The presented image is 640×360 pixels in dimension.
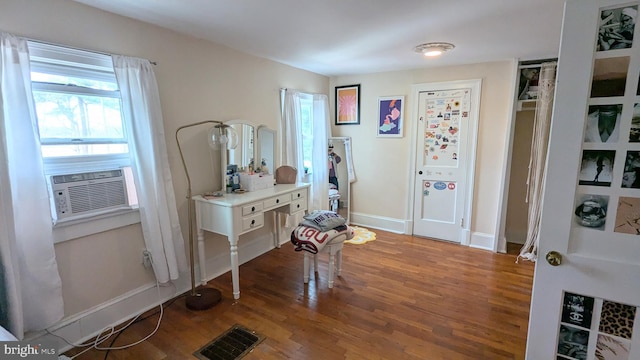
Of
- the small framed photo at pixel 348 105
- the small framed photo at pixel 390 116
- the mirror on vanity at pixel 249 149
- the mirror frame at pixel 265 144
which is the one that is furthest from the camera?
the small framed photo at pixel 348 105

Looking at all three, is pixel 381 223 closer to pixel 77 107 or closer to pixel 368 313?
pixel 368 313

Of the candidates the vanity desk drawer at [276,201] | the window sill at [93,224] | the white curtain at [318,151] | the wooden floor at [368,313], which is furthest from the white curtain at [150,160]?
the white curtain at [318,151]

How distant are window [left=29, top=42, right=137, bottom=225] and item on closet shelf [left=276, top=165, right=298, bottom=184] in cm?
157

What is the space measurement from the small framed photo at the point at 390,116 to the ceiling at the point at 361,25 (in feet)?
2.84

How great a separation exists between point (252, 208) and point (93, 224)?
1137 millimetres

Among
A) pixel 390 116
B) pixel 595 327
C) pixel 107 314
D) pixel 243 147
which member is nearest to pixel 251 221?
pixel 243 147

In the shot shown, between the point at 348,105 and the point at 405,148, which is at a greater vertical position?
the point at 348,105

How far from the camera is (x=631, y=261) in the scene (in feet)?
3.44

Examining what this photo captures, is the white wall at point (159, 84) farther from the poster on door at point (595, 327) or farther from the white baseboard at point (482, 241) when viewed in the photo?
the white baseboard at point (482, 241)

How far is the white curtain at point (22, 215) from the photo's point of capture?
159 cm

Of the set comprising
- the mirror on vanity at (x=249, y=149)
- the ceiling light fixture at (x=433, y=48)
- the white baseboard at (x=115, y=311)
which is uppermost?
the ceiling light fixture at (x=433, y=48)

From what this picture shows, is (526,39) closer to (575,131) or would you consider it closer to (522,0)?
(522,0)

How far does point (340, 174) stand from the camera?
15.3ft

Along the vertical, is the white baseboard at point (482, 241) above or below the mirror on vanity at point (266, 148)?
below
